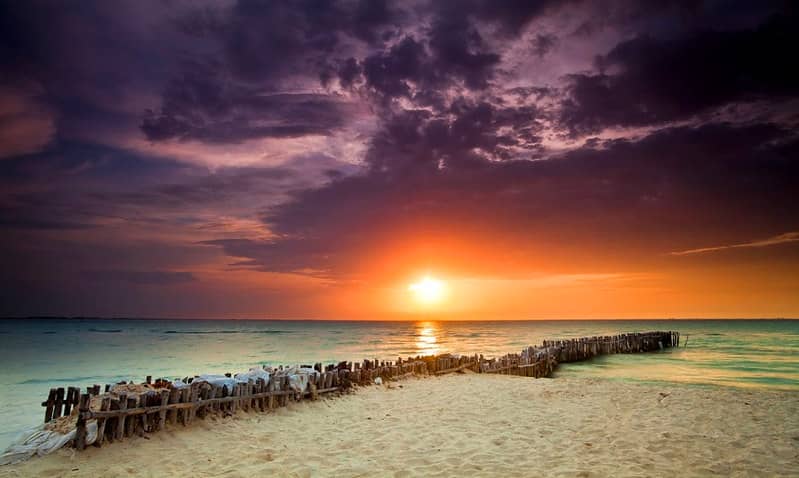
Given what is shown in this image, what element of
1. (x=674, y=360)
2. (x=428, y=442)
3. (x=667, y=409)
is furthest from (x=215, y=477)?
(x=674, y=360)

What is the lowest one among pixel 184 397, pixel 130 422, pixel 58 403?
pixel 130 422

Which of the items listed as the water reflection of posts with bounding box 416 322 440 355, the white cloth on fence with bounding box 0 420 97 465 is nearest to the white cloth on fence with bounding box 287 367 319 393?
the white cloth on fence with bounding box 0 420 97 465

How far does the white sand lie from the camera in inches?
315

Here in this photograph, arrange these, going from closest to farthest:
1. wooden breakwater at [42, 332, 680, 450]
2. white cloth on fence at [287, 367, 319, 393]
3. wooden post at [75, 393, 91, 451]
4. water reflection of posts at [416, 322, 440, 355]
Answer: wooden post at [75, 393, 91, 451], wooden breakwater at [42, 332, 680, 450], white cloth on fence at [287, 367, 319, 393], water reflection of posts at [416, 322, 440, 355]

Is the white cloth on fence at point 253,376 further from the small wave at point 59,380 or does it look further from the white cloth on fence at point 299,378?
the small wave at point 59,380

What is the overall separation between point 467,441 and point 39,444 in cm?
839

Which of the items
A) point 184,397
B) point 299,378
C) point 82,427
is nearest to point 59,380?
point 299,378

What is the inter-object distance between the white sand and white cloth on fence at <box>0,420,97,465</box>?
31cm

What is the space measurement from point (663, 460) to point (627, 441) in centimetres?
124

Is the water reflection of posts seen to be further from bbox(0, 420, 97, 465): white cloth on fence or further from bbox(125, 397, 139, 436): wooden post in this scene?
bbox(0, 420, 97, 465): white cloth on fence

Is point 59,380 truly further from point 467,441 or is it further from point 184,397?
point 467,441

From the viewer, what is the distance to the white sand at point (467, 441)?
8008mm

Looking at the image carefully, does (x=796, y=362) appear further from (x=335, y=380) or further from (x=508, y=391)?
(x=335, y=380)

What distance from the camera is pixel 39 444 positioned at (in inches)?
345
